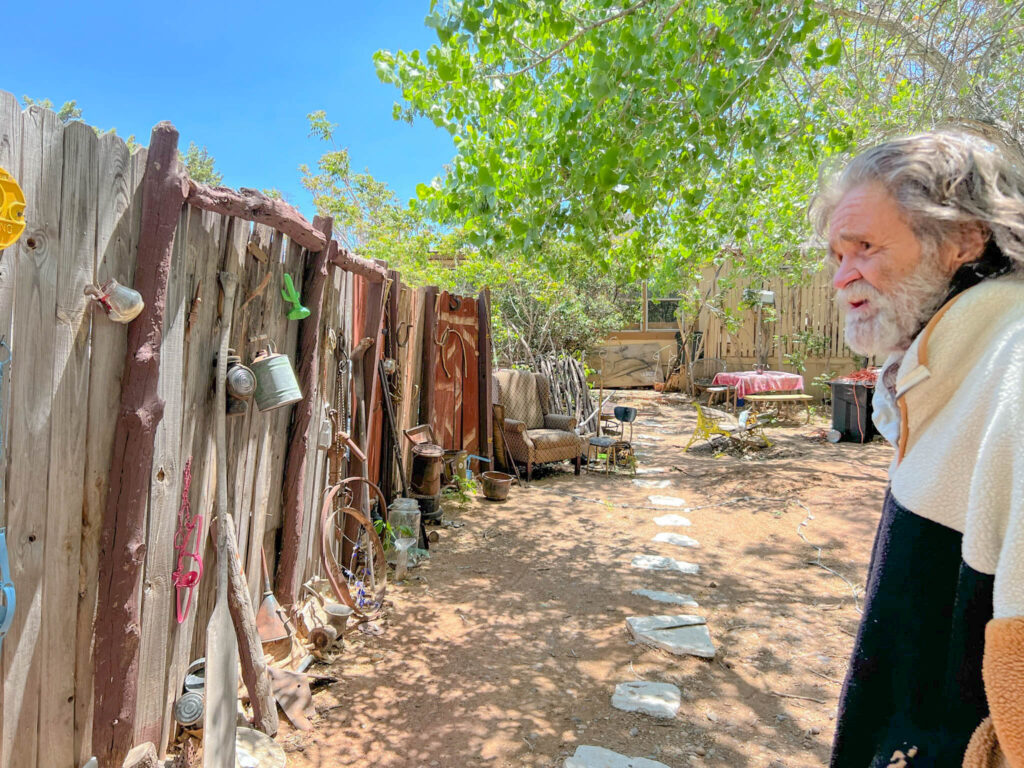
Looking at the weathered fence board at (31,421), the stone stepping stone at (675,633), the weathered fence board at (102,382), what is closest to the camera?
the weathered fence board at (31,421)

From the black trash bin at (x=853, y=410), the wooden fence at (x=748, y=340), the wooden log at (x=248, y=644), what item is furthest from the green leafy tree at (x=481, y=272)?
the wooden log at (x=248, y=644)

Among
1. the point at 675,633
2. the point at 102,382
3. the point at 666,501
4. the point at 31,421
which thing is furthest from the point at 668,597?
the point at 31,421

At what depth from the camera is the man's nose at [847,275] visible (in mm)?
1192

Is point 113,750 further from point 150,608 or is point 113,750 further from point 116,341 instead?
point 116,341

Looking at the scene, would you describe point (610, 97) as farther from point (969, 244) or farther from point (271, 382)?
point (969, 244)

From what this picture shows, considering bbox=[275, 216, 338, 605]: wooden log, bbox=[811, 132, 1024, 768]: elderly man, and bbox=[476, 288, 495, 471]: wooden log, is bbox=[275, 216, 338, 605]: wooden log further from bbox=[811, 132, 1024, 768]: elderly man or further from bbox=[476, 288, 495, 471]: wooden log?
bbox=[476, 288, 495, 471]: wooden log

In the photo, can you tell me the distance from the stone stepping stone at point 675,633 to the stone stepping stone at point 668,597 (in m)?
0.22

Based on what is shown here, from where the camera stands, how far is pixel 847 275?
121cm

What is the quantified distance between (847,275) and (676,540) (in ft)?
15.4

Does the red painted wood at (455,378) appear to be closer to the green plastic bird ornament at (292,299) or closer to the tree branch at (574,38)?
the tree branch at (574,38)

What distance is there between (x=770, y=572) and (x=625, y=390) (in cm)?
1252

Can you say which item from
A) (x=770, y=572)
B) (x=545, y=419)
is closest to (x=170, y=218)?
(x=770, y=572)

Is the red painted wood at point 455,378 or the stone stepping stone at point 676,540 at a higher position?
the red painted wood at point 455,378

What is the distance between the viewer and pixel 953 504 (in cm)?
90
